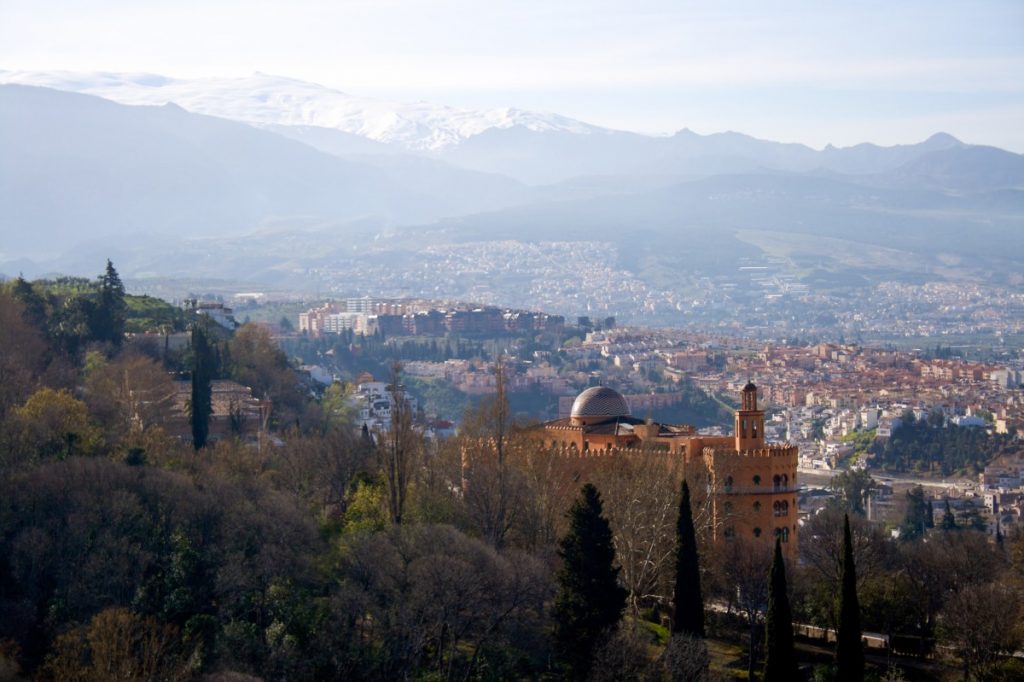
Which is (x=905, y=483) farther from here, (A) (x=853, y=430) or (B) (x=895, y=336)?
(B) (x=895, y=336)

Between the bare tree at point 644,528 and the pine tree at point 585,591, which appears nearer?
the pine tree at point 585,591

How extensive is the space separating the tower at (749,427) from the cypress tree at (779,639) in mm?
11327

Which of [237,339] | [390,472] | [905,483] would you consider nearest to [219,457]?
[390,472]

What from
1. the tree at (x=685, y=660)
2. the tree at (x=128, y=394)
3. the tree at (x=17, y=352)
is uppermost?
the tree at (x=17, y=352)

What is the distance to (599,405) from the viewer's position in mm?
45719

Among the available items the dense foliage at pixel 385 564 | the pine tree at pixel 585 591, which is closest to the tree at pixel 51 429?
the dense foliage at pixel 385 564

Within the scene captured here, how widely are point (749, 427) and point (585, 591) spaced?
441 inches

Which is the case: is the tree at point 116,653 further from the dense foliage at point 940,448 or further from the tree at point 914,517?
the dense foliage at point 940,448

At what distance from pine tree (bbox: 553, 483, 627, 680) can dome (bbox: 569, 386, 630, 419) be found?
1365 centimetres

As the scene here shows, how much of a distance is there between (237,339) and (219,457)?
20872 millimetres

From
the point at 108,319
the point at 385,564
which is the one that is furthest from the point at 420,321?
the point at 385,564

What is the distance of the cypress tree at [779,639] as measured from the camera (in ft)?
95.7

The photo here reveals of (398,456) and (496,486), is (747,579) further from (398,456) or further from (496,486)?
(398,456)

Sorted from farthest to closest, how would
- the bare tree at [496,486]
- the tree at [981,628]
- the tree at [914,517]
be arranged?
the tree at [914,517]
the bare tree at [496,486]
the tree at [981,628]
